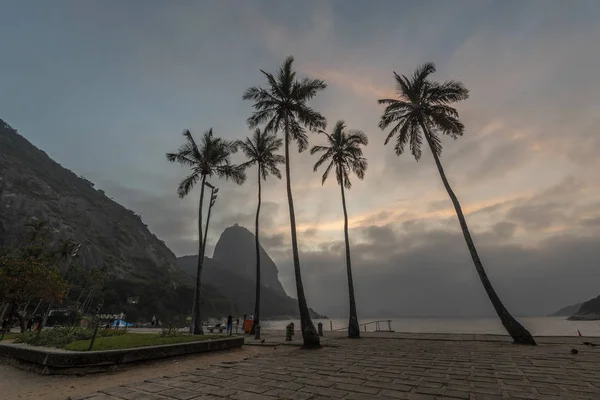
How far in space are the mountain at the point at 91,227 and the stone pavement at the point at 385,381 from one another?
91.0m

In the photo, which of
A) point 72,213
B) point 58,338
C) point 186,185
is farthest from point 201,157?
point 72,213

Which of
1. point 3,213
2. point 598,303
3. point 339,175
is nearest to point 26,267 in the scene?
point 339,175

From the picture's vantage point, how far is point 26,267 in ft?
61.5

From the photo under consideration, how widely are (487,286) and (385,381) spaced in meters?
13.8

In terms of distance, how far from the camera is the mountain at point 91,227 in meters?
105

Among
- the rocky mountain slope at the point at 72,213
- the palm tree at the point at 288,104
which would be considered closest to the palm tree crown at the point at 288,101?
the palm tree at the point at 288,104

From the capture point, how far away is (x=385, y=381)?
628 cm

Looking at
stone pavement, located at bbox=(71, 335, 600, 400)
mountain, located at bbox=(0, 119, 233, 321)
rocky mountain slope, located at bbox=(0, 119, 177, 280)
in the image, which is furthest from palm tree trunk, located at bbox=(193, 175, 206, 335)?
rocky mountain slope, located at bbox=(0, 119, 177, 280)

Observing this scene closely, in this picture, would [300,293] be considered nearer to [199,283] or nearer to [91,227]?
[199,283]

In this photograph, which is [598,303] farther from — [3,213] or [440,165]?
[3,213]

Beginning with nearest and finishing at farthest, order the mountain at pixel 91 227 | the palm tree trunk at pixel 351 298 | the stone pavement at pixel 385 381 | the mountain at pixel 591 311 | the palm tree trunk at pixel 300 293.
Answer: the stone pavement at pixel 385 381 → the palm tree trunk at pixel 300 293 → the palm tree trunk at pixel 351 298 → the mountain at pixel 91 227 → the mountain at pixel 591 311

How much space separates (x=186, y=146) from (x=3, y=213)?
121m

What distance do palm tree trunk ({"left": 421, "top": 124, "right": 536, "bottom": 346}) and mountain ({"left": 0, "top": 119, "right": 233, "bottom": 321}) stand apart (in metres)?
91.3

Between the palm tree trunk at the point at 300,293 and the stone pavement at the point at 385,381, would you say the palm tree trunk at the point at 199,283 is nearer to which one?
the palm tree trunk at the point at 300,293
